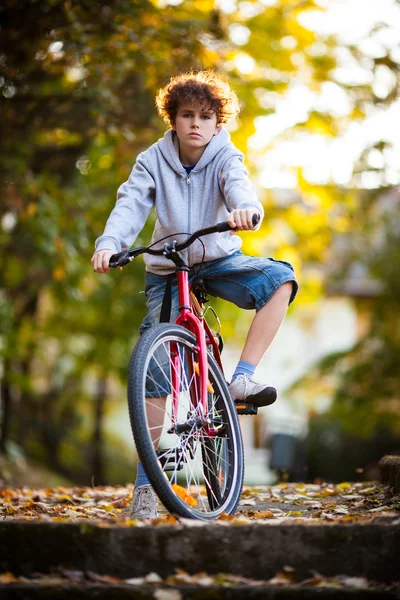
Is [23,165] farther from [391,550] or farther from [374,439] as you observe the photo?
[374,439]

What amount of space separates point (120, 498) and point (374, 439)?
526 inches

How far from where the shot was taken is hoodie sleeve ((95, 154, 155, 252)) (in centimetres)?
429

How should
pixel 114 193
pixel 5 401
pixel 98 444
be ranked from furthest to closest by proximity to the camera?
pixel 98 444 < pixel 5 401 < pixel 114 193

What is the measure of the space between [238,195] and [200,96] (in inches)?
22.5

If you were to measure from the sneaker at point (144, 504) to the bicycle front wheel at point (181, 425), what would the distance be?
163 mm

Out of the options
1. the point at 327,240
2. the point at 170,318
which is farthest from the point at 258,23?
the point at 170,318

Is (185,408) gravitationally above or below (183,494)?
above

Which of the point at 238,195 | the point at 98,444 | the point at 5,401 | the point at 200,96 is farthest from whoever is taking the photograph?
the point at 98,444

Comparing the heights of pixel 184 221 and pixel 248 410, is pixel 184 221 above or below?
above

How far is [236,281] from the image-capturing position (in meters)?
4.59

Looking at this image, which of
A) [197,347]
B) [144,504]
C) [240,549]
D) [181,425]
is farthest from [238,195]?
[240,549]

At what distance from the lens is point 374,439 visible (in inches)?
733

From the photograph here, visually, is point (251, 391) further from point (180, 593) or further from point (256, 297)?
point (180, 593)

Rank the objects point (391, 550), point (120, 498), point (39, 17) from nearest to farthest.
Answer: point (391, 550) < point (120, 498) < point (39, 17)
